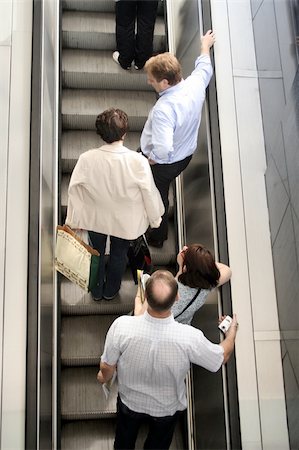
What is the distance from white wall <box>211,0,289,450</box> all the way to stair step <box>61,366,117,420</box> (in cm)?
125

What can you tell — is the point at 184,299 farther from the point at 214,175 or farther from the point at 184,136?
the point at 184,136

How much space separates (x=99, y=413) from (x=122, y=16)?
309 centimetres

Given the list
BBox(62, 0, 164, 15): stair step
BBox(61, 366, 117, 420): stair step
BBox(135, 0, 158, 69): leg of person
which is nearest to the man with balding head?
BBox(61, 366, 117, 420): stair step

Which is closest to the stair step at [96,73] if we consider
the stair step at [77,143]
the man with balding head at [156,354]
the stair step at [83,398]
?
the stair step at [77,143]

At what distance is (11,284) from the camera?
3004 millimetres

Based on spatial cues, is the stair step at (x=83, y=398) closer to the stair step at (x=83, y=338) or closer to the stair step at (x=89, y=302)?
the stair step at (x=83, y=338)

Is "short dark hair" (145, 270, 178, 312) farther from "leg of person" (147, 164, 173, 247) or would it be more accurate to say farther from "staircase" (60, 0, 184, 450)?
"staircase" (60, 0, 184, 450)

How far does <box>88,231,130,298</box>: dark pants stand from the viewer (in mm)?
3662

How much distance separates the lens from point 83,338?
4.14 meters

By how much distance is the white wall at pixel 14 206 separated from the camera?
289cm

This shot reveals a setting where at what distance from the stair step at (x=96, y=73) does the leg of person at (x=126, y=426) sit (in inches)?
113

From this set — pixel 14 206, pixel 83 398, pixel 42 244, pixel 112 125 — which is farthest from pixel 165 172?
pixel 83 398

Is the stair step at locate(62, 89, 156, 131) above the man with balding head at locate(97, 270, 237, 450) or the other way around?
A: above

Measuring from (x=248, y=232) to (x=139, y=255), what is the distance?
918mm
